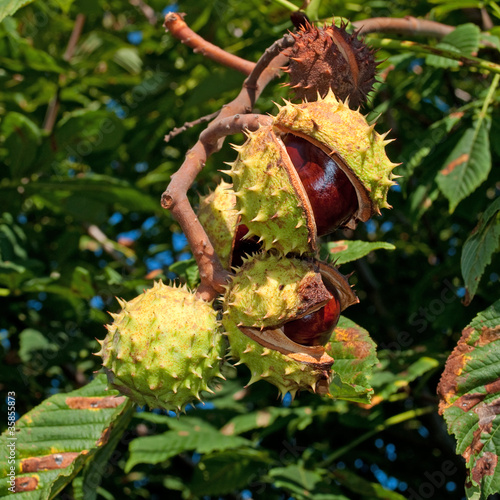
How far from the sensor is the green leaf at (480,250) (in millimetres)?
1665

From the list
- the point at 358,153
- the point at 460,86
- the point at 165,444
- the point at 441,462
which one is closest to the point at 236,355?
the point at 358,153

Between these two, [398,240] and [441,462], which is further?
[398,240]

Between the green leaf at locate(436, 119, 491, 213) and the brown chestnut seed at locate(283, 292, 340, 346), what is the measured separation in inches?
35.4

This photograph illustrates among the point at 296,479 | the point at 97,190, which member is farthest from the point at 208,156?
the point at 296,479

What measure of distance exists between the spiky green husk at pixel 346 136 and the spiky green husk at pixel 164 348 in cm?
51

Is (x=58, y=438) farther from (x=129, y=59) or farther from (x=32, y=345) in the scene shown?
(x=129, y=59)

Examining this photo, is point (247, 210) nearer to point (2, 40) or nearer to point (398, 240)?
point (2, 40)

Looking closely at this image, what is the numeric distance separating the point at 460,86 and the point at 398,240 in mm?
1176

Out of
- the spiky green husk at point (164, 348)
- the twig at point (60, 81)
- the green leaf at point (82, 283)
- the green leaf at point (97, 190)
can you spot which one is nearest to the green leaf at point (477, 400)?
the spiky green husk at point (164, 348)

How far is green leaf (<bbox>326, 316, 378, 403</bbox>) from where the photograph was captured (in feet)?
5.32

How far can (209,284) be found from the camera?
5.25 feet

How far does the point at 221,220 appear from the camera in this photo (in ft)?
5.65

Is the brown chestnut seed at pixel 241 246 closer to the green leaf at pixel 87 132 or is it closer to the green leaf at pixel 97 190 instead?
the green leaf at pixel 97 190

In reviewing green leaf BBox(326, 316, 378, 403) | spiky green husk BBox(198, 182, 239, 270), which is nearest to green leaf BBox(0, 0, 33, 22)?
spiky green husk BBox(198, 182, 239, 270)
